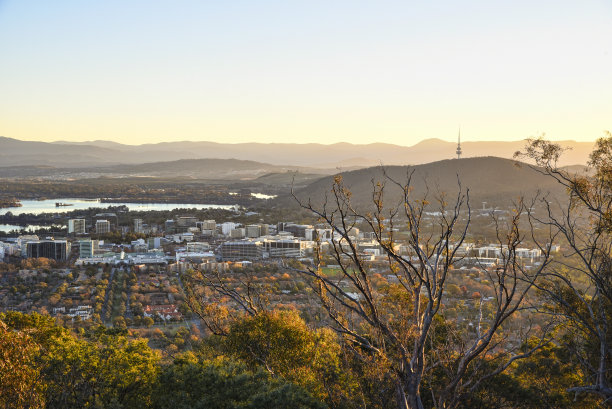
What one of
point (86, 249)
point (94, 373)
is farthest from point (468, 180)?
point (94, 373)

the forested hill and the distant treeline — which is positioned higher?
the forested hill

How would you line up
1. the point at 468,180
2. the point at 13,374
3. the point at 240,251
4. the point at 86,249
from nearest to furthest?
the point at 13,374, the point at 240,251, the point at 86,249, the point at 468,180

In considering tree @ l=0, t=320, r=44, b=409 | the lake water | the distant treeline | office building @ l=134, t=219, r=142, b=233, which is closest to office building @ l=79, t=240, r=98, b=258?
office building @ l=134, t=219, r=142, b=233

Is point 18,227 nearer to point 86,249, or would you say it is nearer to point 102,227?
point 102,227

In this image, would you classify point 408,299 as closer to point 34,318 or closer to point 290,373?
point 290,373

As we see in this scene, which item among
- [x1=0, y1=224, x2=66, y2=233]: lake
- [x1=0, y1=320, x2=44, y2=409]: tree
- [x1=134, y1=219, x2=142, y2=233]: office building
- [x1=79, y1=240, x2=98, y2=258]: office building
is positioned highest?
[x1=0, y1=320, x2=44, y2=409]: tree

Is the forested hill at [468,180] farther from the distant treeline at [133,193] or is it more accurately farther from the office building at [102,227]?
the distant treeline at [133,193]

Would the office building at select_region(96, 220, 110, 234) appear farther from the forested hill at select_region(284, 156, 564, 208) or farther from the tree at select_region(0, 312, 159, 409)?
the tree at select_region(0, 312, 159, 409)

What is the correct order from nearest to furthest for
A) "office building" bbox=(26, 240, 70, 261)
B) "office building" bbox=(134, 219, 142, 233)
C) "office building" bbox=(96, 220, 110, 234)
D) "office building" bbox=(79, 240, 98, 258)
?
"office building" bbox=(26, 240, 70, 261), "office building" bbox=(79, 240, 98, 258), "office building" bbox=(96, 220, 110, 234), "office building" bbox=(134, 219, 142, 233)

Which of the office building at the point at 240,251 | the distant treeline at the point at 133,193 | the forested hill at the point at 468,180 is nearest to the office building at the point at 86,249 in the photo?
the office building at the point at 240,251

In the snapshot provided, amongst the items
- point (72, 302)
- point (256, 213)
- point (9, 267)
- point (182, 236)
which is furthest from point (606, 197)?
point (256, 213)

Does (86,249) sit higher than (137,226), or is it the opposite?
(86,249)
